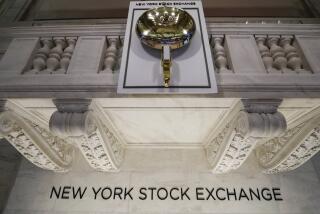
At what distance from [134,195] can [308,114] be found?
1909 mm

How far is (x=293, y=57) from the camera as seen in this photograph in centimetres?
220

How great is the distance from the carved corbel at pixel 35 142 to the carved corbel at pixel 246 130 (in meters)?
1.69

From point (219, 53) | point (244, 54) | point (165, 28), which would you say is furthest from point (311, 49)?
point (165, 28)

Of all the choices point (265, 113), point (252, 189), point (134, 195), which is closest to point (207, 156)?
point (252, 189)

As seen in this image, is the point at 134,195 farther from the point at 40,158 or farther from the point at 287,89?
the point at 287,89

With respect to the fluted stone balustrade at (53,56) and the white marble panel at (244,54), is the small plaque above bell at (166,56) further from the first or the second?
the fluted stone balustrade at (53,56)

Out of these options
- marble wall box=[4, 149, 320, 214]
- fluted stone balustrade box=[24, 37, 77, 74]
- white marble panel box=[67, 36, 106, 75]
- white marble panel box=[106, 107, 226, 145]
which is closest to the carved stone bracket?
marble wall box=[4, 149, 320, 214]

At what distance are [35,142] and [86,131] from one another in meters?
0.77

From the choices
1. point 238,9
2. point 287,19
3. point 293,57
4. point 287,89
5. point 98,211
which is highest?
point 238,9

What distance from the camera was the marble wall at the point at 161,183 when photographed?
2699 millimetres

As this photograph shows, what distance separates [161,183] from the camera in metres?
2.87

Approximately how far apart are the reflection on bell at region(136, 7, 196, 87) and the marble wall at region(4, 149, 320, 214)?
1.44 metres

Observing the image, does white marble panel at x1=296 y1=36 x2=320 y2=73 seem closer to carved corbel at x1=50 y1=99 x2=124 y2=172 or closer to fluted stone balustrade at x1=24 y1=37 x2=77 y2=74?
carved corbel at x1=50 y1=99 x2=124 y2=172

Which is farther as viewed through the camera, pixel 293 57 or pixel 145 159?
pixel 145 159
